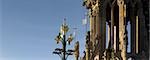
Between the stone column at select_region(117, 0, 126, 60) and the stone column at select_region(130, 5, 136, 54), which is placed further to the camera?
the stone column at select_region(130, 5, 136, 54)

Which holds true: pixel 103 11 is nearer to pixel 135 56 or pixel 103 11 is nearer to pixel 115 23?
pixel 115 23

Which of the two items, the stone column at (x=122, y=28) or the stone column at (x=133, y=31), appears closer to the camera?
the stone column at (x=122, y=28)

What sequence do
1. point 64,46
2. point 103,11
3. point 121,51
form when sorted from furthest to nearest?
point 103,11 → point 121,51 → point 64,46

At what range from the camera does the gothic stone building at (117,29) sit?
69250 mm

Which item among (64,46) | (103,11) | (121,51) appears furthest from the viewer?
→ (103,11)

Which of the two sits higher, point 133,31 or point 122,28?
point 122,28

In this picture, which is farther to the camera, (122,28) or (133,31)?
(133,31)

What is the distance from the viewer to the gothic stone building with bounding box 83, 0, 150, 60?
69250 millimetres

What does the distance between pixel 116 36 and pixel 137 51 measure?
3106 millimetres

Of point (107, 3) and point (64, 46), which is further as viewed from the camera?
point (107, 3)

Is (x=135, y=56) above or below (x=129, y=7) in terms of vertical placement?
below

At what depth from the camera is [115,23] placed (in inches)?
2906

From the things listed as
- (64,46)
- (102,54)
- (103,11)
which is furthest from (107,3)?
(64,46)

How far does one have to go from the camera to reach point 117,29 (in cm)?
7312
